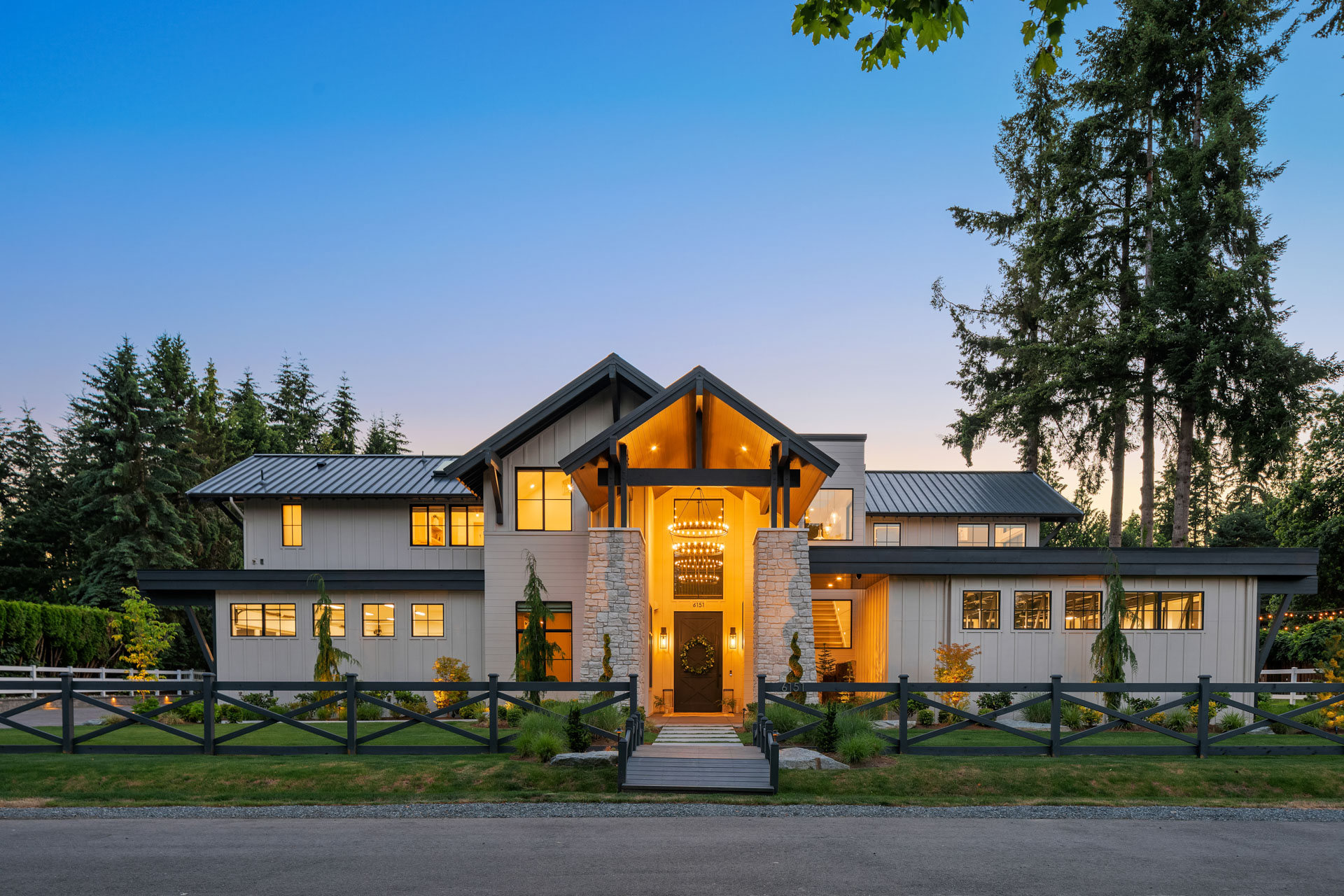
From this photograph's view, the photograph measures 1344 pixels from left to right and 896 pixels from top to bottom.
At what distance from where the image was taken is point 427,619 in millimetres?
20219

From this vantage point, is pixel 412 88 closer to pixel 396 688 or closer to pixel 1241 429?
pixel 396 688

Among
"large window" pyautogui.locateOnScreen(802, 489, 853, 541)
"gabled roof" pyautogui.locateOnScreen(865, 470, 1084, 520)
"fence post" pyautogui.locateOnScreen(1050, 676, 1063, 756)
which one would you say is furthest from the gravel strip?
"gabled roof" pyautogui.locateOnScreen(865, 470, 1084, 520)

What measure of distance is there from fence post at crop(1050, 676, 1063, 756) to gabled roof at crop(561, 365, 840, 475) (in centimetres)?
550

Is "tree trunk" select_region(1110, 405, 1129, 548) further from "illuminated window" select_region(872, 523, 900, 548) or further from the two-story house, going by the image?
the two-story house

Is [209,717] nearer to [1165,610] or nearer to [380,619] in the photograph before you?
[380,619]

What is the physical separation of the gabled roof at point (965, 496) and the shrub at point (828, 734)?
12826mm

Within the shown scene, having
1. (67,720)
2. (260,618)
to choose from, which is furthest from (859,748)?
(260,618)

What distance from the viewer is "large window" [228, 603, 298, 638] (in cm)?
2019

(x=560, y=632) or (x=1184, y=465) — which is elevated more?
(x=1184, y=465)

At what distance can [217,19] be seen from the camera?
2008 cm

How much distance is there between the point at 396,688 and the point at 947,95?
2492cm

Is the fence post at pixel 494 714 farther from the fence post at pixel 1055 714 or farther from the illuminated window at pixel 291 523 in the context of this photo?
the illuminated window at pixel 291 523

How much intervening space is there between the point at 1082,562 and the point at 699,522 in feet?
30.4

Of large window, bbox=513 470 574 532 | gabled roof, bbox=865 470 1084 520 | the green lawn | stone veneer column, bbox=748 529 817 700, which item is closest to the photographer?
the green lawn
